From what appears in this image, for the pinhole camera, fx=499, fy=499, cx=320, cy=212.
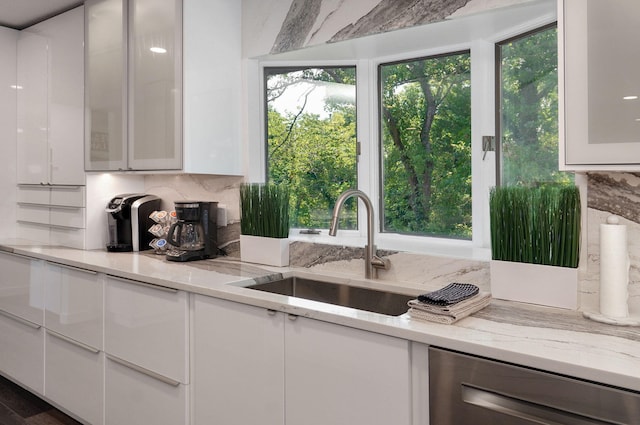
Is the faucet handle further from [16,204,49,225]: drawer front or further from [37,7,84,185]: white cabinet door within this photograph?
[16,204,49,225]: drawer front

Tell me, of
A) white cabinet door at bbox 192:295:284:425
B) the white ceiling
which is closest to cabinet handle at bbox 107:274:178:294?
white cabinet door at bbox 192:295:284:425

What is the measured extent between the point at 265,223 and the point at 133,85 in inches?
42.3

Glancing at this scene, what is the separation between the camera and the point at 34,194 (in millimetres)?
3389

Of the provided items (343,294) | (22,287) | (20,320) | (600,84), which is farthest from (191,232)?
(600,84)

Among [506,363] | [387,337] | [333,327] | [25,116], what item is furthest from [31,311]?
[506,363]

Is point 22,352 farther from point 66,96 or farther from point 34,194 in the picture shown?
point 66,96

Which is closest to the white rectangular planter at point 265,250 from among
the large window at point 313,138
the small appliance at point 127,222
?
the large window at point 313,138

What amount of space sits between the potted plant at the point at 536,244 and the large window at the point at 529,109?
1.16 ft

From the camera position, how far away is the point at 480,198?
2.28 metres

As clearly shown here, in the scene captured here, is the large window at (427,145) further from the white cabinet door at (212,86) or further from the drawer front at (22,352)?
the drawer front at (22,352)

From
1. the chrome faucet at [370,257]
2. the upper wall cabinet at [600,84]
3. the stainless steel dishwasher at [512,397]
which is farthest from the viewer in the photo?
the chrome faucet at [370,257]

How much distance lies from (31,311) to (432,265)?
234 cm

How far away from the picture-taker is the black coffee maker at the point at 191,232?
2598mm

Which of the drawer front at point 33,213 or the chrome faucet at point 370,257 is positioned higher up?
the drawer front at point 33,213
